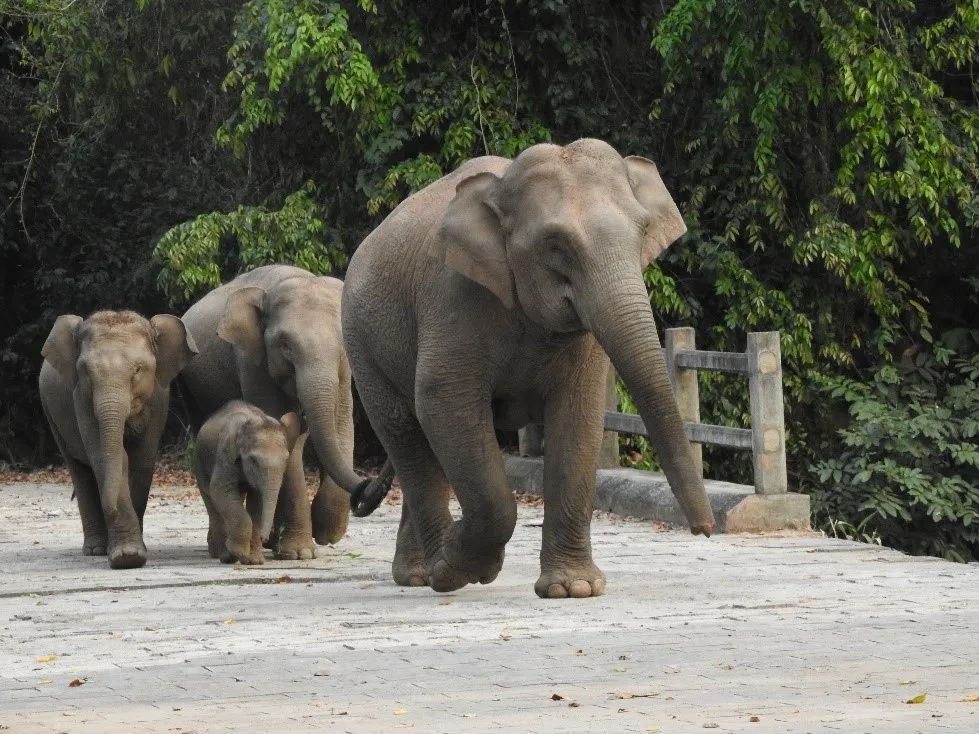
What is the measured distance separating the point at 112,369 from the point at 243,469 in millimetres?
1078

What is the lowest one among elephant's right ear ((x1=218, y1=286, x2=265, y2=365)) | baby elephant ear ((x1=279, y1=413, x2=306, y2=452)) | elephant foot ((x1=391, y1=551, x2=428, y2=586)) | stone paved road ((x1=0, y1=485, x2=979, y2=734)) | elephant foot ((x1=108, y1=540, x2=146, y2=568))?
stone paved road ((x1=0, y1=485, x2=979, y2=734))

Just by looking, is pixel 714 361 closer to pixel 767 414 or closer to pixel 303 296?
pixel 767 414

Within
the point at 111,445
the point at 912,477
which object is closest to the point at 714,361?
the point at 912,477

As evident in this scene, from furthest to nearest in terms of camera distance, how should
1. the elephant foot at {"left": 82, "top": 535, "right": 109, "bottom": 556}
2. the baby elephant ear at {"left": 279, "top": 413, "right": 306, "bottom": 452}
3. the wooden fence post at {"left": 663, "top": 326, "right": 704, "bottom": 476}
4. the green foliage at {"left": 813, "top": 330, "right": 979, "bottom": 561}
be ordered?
the green foliage at {"left": 813, "top": 330, "right": 979, "bottom": 561}
the wooden fence post at {"left": 663, "top": 326, "right": 704, "bottom": 476}
the elephant foot at {"left": 82, "top": 535, "right": 109, "bottom": 556}
the baby elephant ear at {"left": 279, "top": 413, "right": 306, "bottom": 452}

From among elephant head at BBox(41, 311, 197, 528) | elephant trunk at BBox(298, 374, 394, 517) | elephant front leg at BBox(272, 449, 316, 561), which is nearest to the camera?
elephant trunk at BBox(298, 374, 394, 517)

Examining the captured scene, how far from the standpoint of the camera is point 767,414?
11758 mm

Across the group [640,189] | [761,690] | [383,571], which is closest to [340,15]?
[383,571]

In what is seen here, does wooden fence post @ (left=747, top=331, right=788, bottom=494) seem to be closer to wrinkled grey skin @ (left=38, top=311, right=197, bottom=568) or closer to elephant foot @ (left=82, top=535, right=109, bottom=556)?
wrinkled grey skin @ (left=38, top=311, right=197, bottom=568)

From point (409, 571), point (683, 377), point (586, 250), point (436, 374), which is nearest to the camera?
point (586, 250)

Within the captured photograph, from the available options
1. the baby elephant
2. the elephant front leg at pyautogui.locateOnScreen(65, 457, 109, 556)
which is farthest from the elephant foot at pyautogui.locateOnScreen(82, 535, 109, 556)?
the baby elephant

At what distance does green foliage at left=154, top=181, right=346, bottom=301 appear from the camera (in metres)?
17.3

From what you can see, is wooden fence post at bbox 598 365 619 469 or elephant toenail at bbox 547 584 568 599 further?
wooden fence post at bbox 598 365 619 469

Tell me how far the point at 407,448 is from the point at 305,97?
9485 millimetres

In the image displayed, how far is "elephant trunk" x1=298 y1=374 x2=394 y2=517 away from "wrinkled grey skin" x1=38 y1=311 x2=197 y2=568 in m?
0.95
